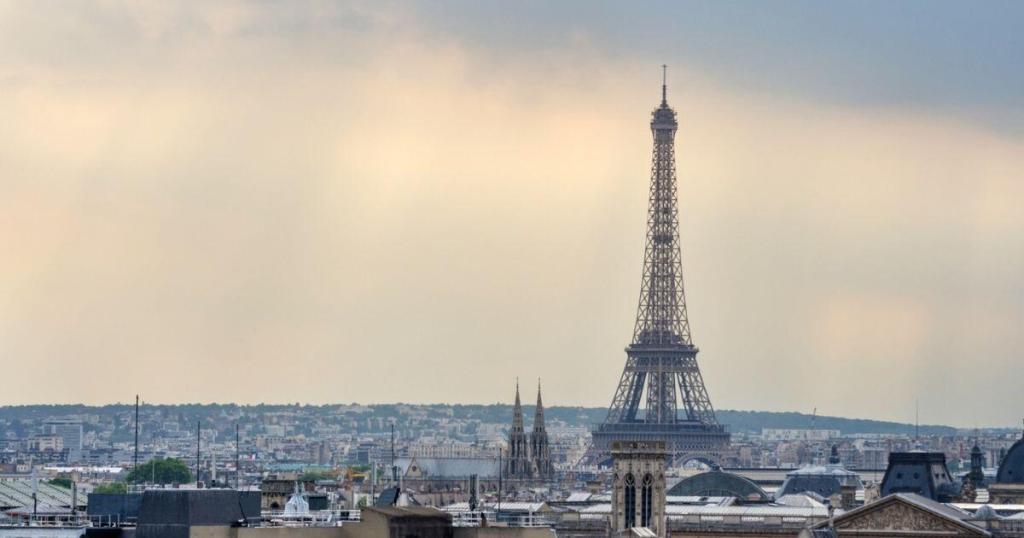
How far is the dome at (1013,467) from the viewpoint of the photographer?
6132 inches

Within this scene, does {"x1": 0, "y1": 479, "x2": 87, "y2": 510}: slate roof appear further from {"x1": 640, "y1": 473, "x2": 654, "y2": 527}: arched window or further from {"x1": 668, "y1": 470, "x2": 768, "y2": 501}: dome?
{"x1": 668, "y1": 470, "x2": 768, "y2": 501}: dome

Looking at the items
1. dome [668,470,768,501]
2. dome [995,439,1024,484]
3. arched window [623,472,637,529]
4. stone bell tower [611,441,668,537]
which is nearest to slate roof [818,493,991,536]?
stone bell tower [611,441,668,537]

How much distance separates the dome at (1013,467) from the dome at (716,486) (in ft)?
43.3

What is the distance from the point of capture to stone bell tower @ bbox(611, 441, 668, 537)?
125188mm

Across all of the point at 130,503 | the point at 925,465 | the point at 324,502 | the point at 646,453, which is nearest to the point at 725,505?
the point at 925,465

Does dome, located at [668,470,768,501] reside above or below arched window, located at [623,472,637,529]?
above

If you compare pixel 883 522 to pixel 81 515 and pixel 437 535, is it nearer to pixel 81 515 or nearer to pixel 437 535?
pixel 81 515

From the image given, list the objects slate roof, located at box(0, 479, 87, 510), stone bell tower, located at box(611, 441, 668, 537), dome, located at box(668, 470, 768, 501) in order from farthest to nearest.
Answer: dome, located at box(668, 470, 768, 501) < stone bell tower, located at box(611, 441, 668, 537) < slate roof, located at box(0, 479, 87, 510)

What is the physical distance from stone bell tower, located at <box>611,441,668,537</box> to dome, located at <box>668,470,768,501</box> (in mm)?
39581

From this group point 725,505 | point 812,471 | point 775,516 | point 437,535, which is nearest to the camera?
point 437,535

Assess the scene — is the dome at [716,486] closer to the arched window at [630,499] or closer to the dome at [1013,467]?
the dome at [1013,467]

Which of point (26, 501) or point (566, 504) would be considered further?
point (566, 504)

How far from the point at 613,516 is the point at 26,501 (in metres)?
20.6

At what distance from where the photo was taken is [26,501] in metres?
118
